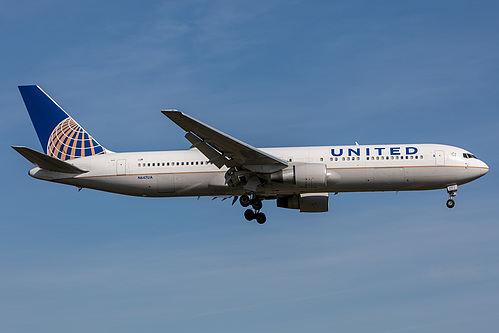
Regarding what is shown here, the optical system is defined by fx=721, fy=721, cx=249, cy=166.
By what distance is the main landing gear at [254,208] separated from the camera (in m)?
42.4

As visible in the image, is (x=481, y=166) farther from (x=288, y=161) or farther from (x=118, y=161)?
(x=118, y=161)

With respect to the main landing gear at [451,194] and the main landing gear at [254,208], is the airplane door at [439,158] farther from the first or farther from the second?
the main landing gear at [254,208]

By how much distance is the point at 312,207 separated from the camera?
142ft

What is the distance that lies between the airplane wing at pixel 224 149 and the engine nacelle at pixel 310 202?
13.0ft

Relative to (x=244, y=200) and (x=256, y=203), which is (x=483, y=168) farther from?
(x=244, y=200)

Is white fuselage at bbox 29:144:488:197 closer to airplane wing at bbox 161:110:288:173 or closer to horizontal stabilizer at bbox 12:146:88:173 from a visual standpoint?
horizontal stabilizer at bbox 12:146:88:173

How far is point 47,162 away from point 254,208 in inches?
480

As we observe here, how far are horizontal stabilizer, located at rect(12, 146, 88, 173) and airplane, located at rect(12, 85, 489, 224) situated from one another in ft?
0.18

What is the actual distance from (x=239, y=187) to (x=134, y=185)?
6.13 m

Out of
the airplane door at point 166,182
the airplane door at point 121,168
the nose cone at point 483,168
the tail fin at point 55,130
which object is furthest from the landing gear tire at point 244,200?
the nose cone at point 483,168

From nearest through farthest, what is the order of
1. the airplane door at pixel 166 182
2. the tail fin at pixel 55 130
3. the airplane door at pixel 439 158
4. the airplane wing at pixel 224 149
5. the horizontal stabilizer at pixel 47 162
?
the airplane wing at pixel 224 149
the horizontal stabilizer at pixel 47 162
the airplane door at pixel 439 158
the airplane door at pixel 166 182
the tail fin at pixel 55 130

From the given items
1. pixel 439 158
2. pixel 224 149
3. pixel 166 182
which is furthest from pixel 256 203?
pixel 439 158

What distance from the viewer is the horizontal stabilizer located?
129 ft

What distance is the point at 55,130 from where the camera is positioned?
44.5 meters
